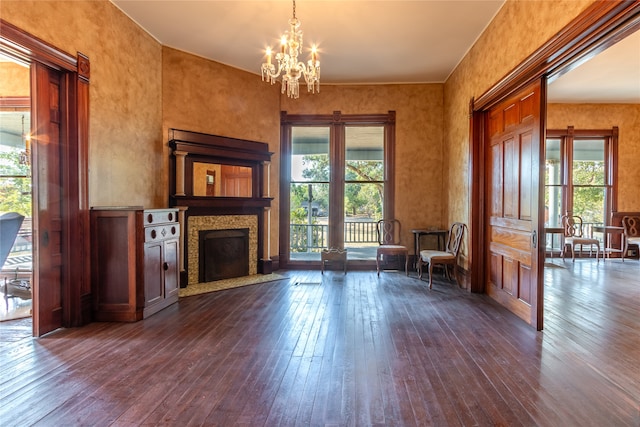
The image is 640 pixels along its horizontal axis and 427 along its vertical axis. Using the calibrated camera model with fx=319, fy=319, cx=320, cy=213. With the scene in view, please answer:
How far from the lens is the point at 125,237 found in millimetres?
3271

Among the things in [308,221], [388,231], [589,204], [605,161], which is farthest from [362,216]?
[605,161]

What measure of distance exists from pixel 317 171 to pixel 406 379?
446cm

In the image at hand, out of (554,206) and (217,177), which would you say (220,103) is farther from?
(554,206)

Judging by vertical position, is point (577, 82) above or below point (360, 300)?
above

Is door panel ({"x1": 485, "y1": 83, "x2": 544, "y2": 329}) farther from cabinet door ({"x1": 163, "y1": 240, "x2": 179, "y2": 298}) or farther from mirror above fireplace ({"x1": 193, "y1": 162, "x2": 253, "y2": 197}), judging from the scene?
cabinet door ({"x1": 163, "y1": 240, "x2": 179, "y2": 298})

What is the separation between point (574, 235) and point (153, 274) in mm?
8715

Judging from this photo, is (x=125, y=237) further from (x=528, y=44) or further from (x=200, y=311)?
(x=528, y=44)

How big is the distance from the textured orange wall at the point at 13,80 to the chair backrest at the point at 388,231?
5909 mm

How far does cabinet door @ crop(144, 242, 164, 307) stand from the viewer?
337 centimetres

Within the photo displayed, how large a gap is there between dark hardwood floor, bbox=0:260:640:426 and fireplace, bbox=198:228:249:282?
3.72 feet

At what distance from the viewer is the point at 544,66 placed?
2846 millimetres

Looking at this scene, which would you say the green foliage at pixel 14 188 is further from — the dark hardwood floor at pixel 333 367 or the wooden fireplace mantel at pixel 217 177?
the dark hardwood floor at pixel 333 367

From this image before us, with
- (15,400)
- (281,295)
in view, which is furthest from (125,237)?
(281,295)

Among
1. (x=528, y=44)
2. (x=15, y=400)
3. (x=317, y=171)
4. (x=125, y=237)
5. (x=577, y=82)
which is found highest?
(x=577, y=82)
